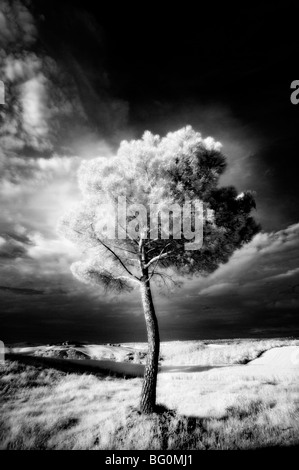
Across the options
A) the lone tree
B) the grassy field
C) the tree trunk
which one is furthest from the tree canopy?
the grassy field

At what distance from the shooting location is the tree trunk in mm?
9688

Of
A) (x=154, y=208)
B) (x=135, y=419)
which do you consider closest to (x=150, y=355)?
(x=135, y=419)

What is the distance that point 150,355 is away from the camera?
10.3 metres

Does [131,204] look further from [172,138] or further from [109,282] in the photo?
[109,282]

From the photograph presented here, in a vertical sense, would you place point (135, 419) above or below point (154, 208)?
below

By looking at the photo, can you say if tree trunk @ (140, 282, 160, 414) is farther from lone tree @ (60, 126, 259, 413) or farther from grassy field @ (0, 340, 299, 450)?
grassy field @ (0, 340, 299, 450)

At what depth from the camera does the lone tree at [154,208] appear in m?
10.2

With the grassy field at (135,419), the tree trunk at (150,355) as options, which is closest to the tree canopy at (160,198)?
the tree trunk at (150,355)

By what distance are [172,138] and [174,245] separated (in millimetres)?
4603

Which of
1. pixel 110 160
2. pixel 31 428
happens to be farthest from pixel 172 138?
pixel 31 428

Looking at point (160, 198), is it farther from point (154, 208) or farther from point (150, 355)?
point (150, 355)

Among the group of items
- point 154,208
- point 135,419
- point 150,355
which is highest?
point 154,208

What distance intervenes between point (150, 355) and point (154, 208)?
18.7 feet
